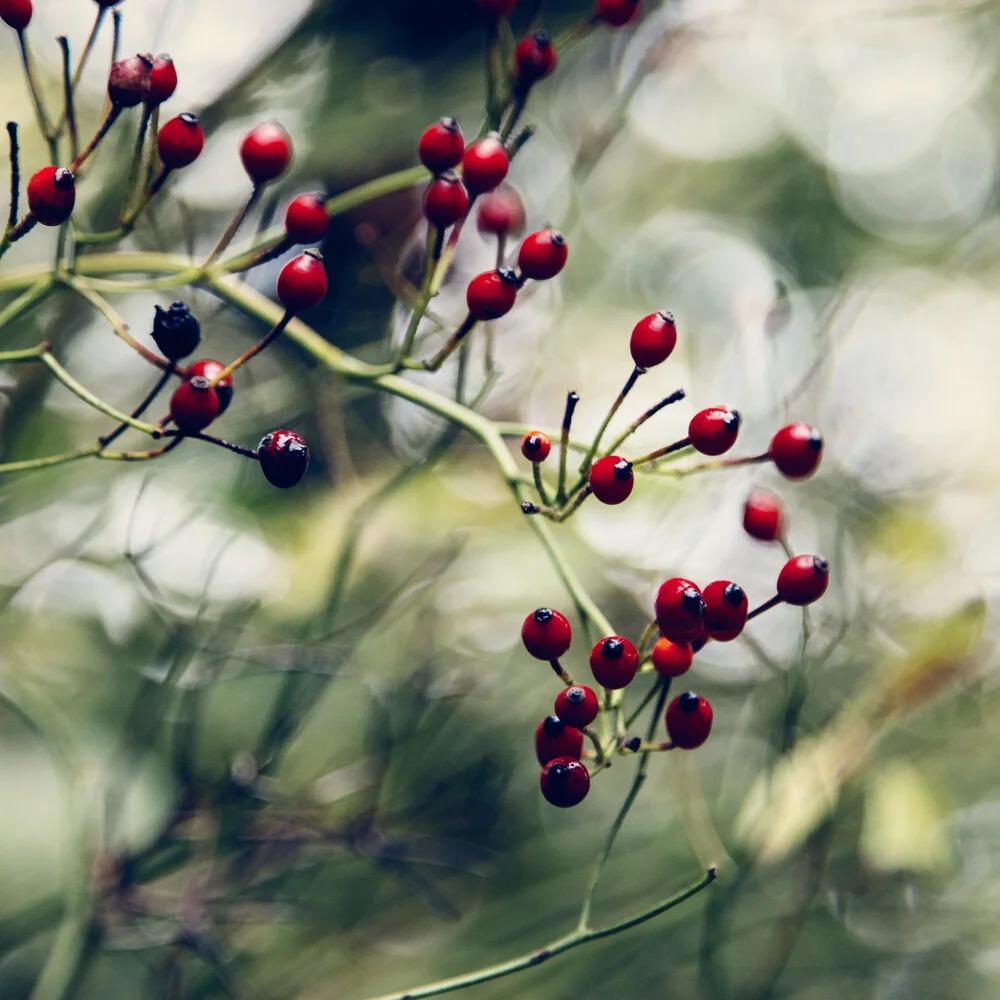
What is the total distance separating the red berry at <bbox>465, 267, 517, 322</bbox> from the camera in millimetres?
786

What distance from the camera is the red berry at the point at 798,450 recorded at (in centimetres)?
90

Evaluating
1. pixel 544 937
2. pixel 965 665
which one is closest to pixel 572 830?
pixel 544 937

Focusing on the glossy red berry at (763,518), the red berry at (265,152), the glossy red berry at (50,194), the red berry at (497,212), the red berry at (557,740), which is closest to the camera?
the glossy red berry at (50,194)

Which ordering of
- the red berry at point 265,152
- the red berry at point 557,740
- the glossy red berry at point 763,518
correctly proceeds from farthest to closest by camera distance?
the glossy red berry at point 763,518, the red berry at point 265,152, the red berry at point 557,740

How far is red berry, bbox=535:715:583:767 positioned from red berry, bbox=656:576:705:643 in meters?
0.11

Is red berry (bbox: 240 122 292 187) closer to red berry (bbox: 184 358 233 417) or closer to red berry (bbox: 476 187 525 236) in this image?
red berry (bbox: 184 358 233 417)

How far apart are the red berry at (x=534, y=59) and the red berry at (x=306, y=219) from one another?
229mm

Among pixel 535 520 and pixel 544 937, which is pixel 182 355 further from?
pixel 544 937

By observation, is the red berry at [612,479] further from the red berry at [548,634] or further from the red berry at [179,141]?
the red berry at [179,141]

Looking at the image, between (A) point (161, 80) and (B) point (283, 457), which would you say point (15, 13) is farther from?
(B) point (283, 457)

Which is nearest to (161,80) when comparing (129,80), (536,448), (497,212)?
(129,80)

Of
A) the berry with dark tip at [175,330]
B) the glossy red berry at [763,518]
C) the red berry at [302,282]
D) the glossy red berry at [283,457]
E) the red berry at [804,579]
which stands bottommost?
the glossy red berry at [763,518]

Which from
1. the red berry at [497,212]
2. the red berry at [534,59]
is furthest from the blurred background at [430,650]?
the red berry at [534,59]

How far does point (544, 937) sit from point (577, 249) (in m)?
1.64
